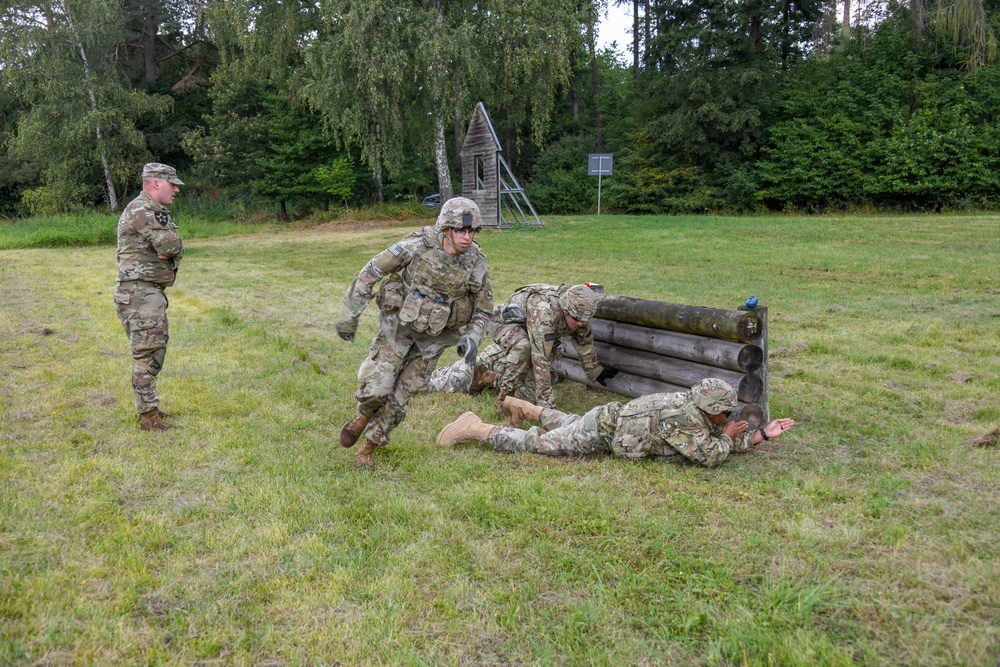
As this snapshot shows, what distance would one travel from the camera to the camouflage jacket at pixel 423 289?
5.57m

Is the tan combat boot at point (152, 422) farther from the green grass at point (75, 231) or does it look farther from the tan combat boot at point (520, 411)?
the green grass at point (75, 231)

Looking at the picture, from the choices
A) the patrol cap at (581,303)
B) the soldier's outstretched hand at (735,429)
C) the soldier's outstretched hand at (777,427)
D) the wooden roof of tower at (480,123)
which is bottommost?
the soldier's outstretched hand at (735,429)

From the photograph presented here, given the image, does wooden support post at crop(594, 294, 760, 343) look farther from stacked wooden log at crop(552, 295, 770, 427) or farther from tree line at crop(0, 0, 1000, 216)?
tree line at crop(0, 0, 1000, 216)

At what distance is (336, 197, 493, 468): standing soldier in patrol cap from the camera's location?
5.52 metres

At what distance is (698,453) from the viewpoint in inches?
211

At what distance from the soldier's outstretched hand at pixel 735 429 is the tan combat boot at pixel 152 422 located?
483 centimetres

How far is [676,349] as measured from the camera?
682cm

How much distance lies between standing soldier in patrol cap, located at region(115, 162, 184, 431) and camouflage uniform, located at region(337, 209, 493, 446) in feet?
7.44

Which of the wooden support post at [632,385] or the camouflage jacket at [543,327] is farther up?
the camouflage jacket at [543,327]

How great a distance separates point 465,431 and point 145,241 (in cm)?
341

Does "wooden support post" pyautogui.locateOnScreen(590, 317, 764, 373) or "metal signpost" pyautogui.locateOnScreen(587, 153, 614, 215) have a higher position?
"metal signpost" pyautogui.locateOnScreen(587, 153, 614, 215)

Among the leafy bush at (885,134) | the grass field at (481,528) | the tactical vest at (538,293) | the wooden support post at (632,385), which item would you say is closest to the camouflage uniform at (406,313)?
the grass field at (481,528)

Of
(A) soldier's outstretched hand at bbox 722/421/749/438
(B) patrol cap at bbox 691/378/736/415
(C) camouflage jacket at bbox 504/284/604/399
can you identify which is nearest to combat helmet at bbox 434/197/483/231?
(C) camouflage jacket at bbox 504/284/604/399

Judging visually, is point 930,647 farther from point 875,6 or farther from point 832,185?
point 875,6
